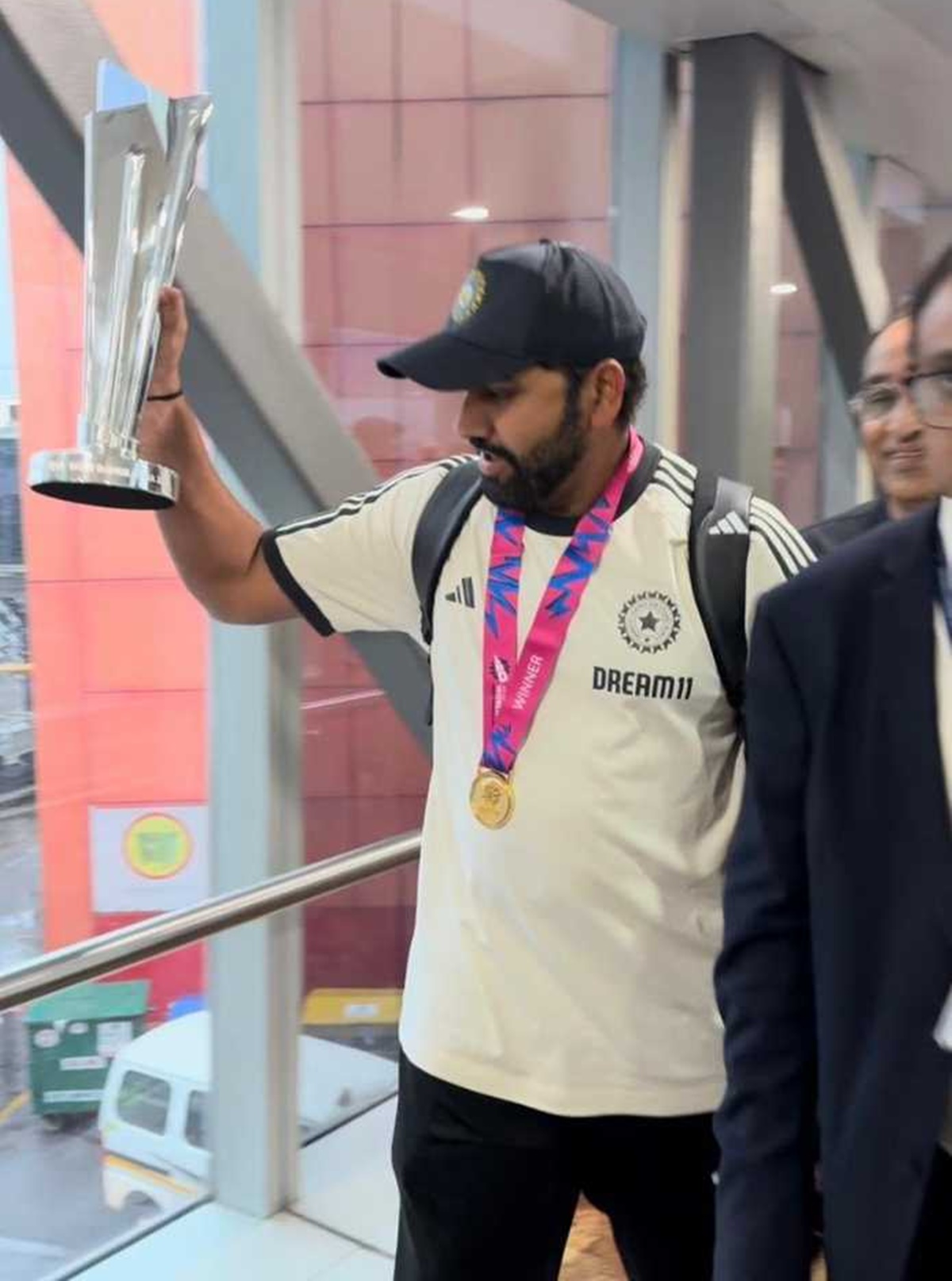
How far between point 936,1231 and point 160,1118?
2.15 meters

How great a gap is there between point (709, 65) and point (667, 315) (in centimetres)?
62

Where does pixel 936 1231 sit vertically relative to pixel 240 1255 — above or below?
above

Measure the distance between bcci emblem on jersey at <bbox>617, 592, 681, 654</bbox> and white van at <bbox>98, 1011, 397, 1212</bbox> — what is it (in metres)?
1.63

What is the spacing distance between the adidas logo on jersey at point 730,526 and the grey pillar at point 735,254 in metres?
1.52

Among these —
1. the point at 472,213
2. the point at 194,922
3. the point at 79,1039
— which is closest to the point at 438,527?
the point at 194,922

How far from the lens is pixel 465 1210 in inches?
62.2

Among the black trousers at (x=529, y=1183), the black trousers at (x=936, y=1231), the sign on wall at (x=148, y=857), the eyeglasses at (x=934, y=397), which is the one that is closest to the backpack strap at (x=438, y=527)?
the black trousers at (x=529, y=1183)

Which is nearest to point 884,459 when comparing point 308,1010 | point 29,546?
point 29,546

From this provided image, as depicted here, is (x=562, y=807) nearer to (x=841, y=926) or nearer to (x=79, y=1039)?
(x=841, y=926)

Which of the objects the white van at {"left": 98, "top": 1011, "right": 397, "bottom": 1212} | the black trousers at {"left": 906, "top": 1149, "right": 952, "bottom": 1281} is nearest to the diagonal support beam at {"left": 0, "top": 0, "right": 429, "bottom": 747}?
the white van at {"left": 98, "top": 1011, "right": 397, "bottom": 1212}

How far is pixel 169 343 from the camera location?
5.23ft

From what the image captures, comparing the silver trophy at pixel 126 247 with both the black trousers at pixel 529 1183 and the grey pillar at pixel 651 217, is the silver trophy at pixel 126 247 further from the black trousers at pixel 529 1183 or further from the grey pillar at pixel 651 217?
the grey pillar at pixel 651 217

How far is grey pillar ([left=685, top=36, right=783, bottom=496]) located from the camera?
2969mm

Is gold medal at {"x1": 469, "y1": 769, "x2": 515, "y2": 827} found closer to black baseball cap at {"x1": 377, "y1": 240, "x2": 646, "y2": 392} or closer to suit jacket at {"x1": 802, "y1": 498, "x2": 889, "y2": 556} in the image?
black baseball cap at {"x1": 377, "y1": 240, "x2": 646, "y2": 392}
